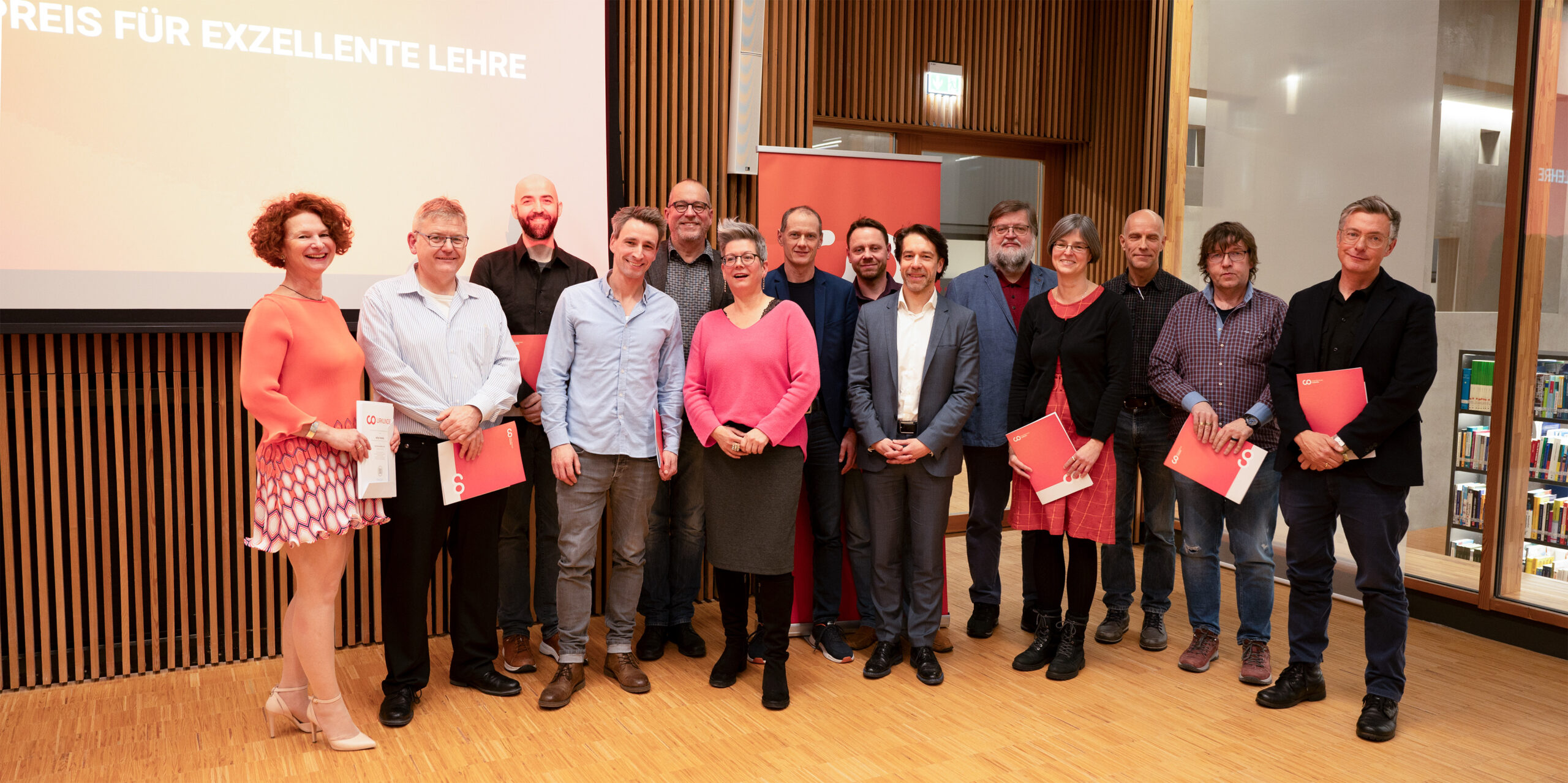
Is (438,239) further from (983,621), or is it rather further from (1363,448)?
(1363,448)

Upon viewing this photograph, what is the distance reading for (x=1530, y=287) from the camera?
14.3 feet

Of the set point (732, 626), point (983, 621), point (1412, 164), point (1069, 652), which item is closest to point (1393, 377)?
point (1069, 652)

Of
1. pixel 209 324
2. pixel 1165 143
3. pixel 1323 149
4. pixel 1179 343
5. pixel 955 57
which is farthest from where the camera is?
pixel 955 57

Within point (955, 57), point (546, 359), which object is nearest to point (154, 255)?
point (546, 359)

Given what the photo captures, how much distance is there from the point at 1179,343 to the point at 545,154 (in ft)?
8.85

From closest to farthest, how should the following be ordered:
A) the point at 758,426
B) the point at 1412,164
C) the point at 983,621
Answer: the point at 758,426 < the point at 983,621 < the point at 1412,164

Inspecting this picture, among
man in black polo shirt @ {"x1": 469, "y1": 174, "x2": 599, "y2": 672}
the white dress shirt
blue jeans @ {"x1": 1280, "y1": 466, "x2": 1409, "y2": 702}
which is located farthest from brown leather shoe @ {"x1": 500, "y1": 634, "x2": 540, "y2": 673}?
blue jeans @ {"x1": 1280, "y1": 466, "x2": 1409, "y2": 702}

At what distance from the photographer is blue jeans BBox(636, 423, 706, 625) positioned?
3922mm

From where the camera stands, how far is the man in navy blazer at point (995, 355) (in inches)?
154

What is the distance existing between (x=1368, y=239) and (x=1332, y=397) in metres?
0.52

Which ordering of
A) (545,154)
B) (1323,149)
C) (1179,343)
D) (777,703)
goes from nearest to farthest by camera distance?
(777,703), (1179,343), (545,154), (1323,149)

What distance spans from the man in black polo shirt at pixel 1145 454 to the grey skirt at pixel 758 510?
1476 millimetres

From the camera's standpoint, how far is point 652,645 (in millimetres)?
3998

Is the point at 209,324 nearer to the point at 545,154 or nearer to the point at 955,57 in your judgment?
the point at 545,154
